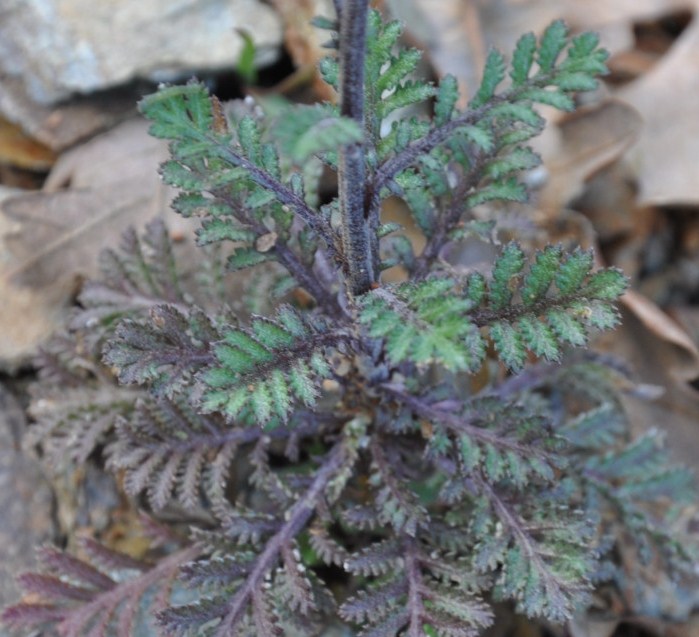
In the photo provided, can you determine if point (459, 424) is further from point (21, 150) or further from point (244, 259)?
point (21, 150)

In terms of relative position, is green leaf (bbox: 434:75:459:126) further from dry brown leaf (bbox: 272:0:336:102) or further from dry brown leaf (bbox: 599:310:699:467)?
dry brown leaf (bbox: 599:310:699:467)

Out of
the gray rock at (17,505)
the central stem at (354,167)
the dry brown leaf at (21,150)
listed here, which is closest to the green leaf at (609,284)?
the central stem at (354,167)

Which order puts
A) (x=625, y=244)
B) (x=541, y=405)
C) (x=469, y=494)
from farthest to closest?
1. (x=625, y=244)
2. (x=541, y=405)
3. (x=469, y=494)

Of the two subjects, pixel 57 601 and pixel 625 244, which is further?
pixel 625 244

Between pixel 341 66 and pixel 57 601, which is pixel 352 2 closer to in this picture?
pixel 341 66

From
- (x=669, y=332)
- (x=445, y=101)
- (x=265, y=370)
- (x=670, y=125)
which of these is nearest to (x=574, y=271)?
(x=445, y=101)

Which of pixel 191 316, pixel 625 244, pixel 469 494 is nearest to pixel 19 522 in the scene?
pixel 191 316

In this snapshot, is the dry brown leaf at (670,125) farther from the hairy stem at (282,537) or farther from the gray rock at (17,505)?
the gray rock at (17,505)
